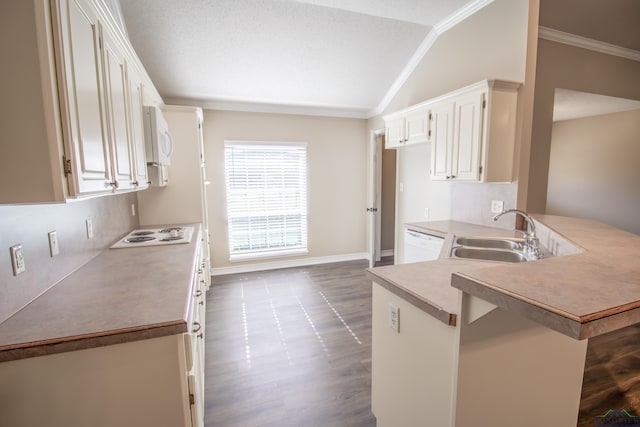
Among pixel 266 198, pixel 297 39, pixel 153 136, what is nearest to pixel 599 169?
pixel 297 39

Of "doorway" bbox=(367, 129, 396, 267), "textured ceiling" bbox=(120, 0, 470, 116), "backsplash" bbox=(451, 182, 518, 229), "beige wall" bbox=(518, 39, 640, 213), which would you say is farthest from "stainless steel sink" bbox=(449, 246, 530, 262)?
"doorway" bbox=(367, 129, 396, 267)

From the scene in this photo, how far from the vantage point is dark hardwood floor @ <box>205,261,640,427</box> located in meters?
1.88

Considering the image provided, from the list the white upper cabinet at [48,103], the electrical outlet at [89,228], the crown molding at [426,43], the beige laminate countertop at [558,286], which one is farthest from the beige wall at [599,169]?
the electrical outlet at [89,228]

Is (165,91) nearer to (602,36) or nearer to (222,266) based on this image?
(222,266)

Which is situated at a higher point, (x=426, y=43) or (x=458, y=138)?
(x=426, y=43)

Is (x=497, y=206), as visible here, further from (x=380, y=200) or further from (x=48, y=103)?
(x=48, y=103)

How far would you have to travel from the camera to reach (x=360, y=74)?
12.6ft

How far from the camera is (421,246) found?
3.00 metres

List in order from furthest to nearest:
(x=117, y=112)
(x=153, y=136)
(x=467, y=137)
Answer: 1. (x=467, y=137)
2. (x=153, y=136)
3. (x=117, y=112)

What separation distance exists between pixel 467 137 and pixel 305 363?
2370 millimetres

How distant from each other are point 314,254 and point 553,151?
4.41 m

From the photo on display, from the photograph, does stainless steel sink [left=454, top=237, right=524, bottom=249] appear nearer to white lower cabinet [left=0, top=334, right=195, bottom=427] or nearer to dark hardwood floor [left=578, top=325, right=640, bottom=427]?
dark hardwood floor [left=578, top=325, right=640, bottom=427]

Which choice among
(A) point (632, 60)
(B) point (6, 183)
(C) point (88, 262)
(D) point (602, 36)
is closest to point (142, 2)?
(C) point (88, 262)

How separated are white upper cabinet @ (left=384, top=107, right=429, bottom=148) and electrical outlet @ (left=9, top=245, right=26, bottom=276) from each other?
313cm
